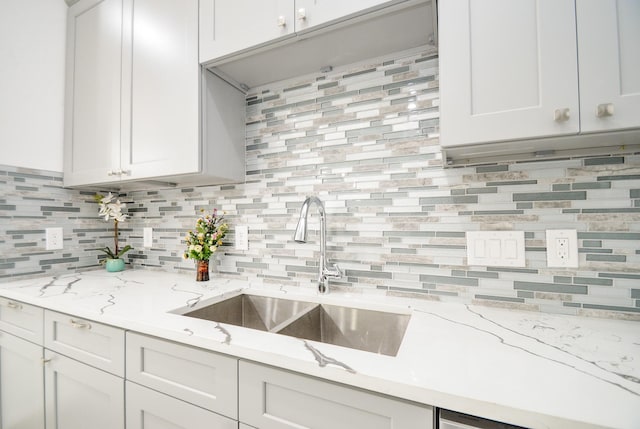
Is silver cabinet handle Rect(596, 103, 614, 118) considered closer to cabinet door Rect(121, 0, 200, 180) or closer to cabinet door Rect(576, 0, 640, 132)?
cabinet door Rect(576, 0, 640, 132)

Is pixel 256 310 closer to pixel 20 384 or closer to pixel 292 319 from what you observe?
pixel 292 319

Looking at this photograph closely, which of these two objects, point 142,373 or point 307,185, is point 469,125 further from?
point 142,373

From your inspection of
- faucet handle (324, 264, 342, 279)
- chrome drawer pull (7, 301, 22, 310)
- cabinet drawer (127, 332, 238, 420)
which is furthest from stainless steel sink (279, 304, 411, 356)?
chrome drawer pull (7, 301, 22, 310)

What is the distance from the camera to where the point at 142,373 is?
3.12ft

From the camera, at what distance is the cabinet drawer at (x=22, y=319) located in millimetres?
1239

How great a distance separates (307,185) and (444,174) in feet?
1.98

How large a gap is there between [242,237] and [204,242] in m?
0.19

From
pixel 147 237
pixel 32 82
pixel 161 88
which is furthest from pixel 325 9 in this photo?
pixel 32 82

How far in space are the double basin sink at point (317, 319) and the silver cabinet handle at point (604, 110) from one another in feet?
2.60

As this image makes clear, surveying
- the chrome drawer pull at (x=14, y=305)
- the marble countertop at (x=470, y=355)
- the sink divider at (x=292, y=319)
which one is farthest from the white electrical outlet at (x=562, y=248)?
the chrome drawer pull at (x=14, y=305)

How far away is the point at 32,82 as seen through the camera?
5.52ft

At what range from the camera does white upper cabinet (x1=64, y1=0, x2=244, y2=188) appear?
4.40 ft

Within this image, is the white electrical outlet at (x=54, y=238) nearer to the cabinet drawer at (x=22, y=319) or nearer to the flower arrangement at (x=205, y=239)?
the cabinet drawer at (x=22, y=319)

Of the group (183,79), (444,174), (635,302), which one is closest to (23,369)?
(183,79)
